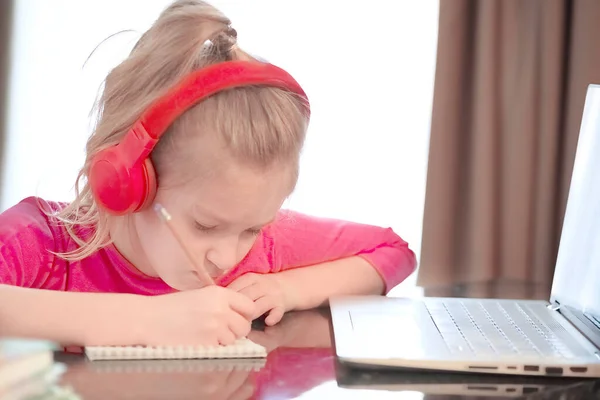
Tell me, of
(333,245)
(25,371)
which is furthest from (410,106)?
(25,371)

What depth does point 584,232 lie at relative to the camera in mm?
1235

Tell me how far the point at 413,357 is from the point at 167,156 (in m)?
0.37

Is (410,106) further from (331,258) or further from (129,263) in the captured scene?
(129,263)

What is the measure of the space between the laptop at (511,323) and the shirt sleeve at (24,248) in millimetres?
389

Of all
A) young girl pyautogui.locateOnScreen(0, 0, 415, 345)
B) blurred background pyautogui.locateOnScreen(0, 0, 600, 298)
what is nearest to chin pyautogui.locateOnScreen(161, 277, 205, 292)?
young girl pyautogui.locateOnScreen(0, 0, 415, 345)

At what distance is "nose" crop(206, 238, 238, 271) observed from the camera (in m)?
1.02

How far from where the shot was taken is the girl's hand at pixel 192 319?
0.95 metres

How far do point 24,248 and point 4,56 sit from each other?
0.89 m

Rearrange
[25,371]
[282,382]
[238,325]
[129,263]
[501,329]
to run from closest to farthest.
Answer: [25,371]
[282,382]
[238,325]
[501,329]
[129,263]

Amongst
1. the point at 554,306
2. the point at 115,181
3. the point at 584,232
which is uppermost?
the point at 115,181

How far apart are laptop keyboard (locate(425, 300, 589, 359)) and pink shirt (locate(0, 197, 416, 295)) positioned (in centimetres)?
16

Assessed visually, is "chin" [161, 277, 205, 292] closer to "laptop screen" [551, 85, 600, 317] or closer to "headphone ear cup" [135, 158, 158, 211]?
"headphone ear cup" [135, 158, 158, 211]

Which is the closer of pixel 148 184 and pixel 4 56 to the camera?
pixel 148 184

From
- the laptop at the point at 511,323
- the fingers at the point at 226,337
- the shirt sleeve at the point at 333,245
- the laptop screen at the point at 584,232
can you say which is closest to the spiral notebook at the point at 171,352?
the fingers at the point at 226,337
